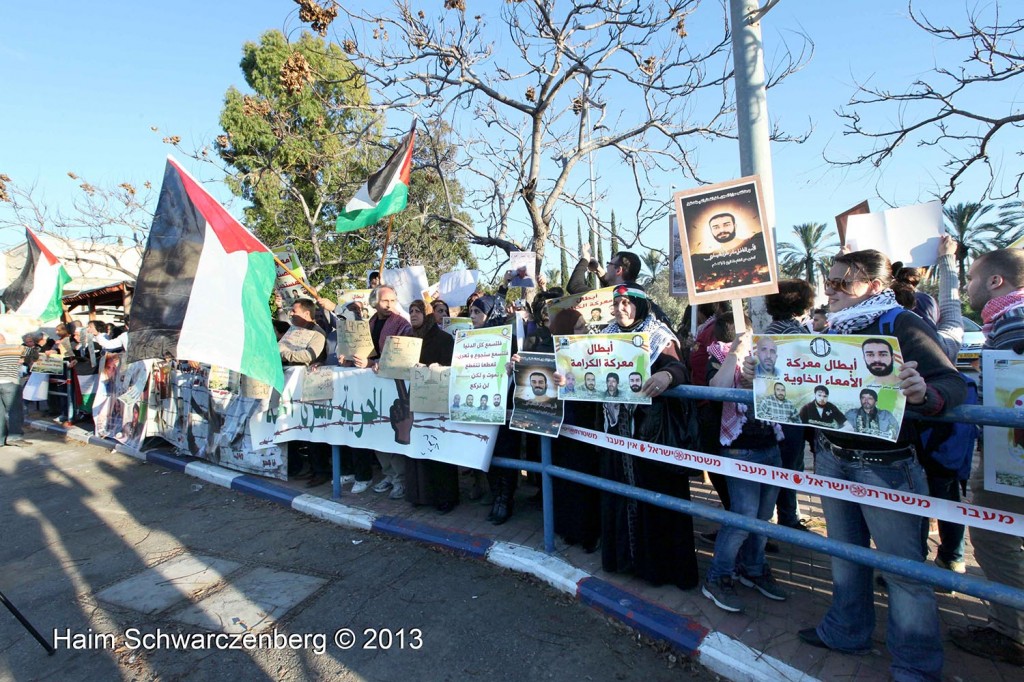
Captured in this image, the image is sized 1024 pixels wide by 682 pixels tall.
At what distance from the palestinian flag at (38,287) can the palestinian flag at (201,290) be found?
21.4 feet

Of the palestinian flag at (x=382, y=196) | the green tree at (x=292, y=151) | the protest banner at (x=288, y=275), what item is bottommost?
the protest banner at (x=288, y=275)

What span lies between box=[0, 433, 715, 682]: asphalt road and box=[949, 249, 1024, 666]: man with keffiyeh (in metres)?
1.40

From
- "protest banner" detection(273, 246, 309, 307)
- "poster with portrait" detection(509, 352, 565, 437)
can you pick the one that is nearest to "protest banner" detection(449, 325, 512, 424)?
"poster with portrait" detection(509, 352, 565, 437)

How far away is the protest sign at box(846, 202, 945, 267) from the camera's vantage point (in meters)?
3.94

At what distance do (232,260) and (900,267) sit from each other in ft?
16.4

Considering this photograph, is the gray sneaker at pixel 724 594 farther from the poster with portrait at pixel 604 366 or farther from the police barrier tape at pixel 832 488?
the poster with portrait at pixel 604 366

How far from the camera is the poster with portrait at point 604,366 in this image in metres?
3.21

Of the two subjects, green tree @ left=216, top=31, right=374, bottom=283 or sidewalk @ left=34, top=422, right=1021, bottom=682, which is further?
green tree @ left=216, top=31, right=374, bottom=283

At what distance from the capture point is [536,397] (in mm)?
3850

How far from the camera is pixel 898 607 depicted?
8.04 feet

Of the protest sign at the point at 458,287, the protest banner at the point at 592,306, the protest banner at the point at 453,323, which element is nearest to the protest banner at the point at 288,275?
the protest sign at the point at 458,287

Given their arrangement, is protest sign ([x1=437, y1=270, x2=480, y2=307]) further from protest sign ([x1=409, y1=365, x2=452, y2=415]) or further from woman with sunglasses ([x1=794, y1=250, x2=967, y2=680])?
woman with sunglasses ([x1=794, y1=250, x2=967, y2=680])

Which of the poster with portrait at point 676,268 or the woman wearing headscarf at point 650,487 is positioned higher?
the poster with portrait at point 676,268

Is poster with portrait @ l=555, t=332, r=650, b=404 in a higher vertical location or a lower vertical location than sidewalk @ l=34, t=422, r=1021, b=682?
higher
